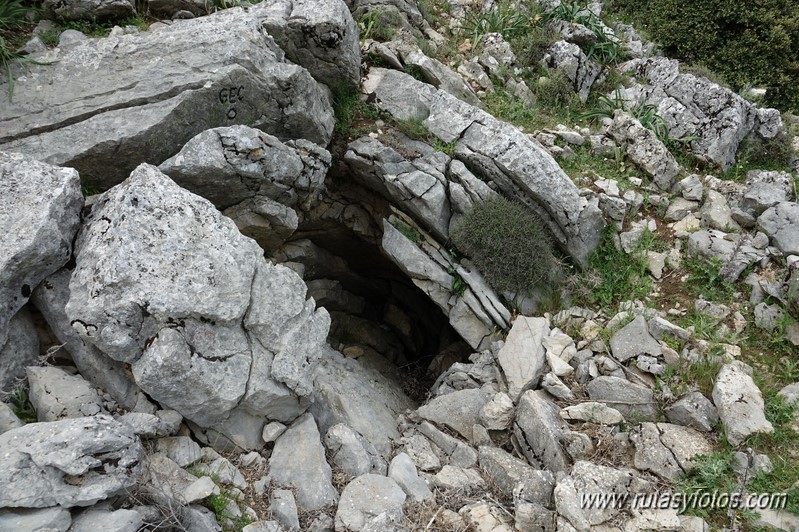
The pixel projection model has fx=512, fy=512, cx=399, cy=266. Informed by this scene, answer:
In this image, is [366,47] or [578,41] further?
[578,41]

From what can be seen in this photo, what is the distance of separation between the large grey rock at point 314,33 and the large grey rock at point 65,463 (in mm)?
6515

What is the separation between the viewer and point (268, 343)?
20.5 feet

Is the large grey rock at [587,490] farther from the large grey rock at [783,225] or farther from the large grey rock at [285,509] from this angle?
the large grey rock at [783,225]

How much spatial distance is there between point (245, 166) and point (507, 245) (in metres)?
4.29

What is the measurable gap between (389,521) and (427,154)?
19.9 ft

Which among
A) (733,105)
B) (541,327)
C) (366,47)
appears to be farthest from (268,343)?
(733,105)

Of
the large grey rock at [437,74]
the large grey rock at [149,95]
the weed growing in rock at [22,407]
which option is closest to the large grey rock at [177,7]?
the large grey rock at [149,95]

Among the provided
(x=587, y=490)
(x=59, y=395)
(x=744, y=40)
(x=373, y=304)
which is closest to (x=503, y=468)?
(x=587, y=490)

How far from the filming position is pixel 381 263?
11828 millimetres

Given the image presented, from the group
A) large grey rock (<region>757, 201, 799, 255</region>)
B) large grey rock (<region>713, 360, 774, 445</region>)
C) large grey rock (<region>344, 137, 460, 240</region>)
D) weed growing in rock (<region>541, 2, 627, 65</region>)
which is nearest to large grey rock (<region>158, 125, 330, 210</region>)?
large grey rock (<region>344, 137, 460, 240</region>)

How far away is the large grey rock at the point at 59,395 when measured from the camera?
5406mm

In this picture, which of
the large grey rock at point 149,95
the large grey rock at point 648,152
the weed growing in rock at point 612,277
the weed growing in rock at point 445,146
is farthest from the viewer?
the large grey rock at point 648,152

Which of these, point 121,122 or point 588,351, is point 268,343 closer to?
point 121,122

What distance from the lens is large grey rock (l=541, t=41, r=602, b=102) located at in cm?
1146
